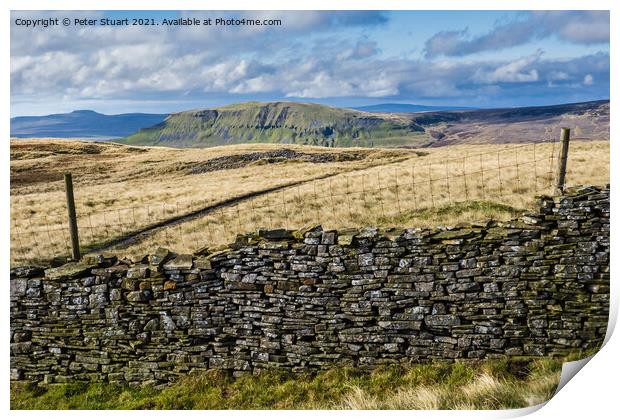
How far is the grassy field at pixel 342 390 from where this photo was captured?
22.3 ft

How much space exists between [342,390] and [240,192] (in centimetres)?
779

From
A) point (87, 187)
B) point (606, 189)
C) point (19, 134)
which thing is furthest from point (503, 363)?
point (87, 187)

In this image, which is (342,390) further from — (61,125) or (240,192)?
(240,192)

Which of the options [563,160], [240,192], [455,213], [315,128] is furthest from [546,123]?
[315,128]

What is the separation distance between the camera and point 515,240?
707cm

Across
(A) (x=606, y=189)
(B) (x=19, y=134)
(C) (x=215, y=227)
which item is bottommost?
(C) (x=215, y=227)

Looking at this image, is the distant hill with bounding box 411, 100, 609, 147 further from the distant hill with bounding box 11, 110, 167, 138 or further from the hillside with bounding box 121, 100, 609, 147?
the hillside with bounding box 121, 100, 609, 147

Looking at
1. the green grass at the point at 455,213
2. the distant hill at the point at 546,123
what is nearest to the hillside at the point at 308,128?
the distant hill at the point at 546,123

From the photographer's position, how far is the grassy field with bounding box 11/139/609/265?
9.00 metres

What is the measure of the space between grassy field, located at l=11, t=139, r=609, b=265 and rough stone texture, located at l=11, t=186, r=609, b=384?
1.52 m
